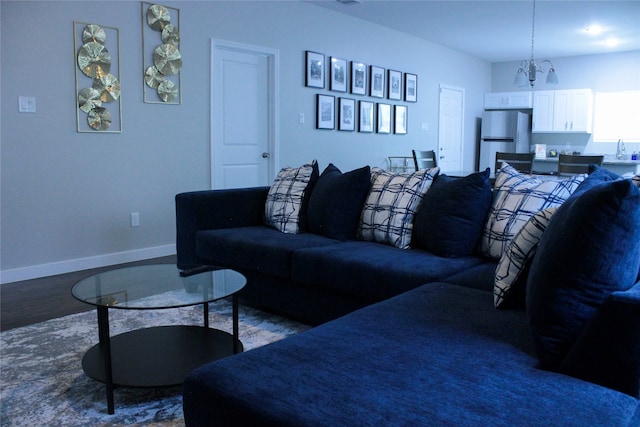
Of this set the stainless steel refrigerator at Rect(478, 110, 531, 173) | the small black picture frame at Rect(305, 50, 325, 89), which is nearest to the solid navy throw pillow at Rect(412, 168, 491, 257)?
the small black picture frame at Rect(305, 50, 325, 89)

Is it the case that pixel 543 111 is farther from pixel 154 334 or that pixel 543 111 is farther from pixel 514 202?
pixel 154 334

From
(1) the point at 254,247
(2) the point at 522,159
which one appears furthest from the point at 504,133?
(1) the point at 254,247

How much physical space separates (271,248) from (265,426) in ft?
6.06

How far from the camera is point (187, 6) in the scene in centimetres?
476

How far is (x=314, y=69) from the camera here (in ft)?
19.8

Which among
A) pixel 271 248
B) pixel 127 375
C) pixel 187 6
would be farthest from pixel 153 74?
pixel 127 375

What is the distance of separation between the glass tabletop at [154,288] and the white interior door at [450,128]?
6.58m

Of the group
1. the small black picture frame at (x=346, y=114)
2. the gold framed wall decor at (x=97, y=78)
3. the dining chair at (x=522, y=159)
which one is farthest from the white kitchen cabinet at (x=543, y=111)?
the gold framed wall decor at (x=97, y=78)

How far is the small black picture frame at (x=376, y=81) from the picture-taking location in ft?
22.5

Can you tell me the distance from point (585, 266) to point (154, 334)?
1.87 m

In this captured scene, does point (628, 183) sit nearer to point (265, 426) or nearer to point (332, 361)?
point (332, 361)

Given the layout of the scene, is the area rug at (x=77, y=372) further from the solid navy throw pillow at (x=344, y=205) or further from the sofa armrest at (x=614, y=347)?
the sofa armrest at (x=614, y=347)

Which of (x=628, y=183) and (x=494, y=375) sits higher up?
(x=628, y=183)

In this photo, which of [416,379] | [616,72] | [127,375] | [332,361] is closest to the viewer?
[416,379]
